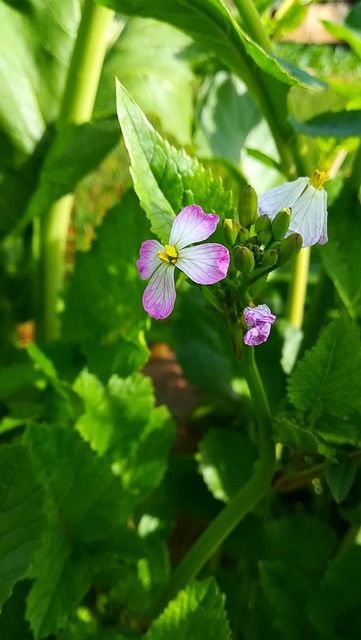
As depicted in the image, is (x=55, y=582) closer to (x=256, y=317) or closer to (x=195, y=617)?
(x=195, y=617)

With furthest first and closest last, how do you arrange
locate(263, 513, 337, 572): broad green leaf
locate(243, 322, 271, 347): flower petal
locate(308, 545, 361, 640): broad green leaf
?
locate(263, 513, 337, 572): broad green leaf < locate(308, 545, 361, 640): broad green leaf < locate(243, 322, 271, 347): flower petal

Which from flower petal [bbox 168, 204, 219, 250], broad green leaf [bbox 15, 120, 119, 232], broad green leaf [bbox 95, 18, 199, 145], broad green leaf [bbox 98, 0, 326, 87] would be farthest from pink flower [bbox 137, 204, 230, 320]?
broad green leaf [bbox 95, 18, 199, 145]

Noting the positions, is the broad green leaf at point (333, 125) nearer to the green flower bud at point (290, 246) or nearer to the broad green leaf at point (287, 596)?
the green flower bud at point (290, 246)

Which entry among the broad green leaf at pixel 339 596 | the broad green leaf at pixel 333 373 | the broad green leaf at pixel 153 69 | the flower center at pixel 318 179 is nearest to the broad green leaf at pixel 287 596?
the broad green leaf at pixel 339 596

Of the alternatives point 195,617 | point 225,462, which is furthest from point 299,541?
point 195,617

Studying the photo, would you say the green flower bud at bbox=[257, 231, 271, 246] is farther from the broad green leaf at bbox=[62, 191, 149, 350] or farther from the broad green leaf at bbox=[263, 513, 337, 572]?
the broad green leaf at bbox=[263, 513, 337, 572]
